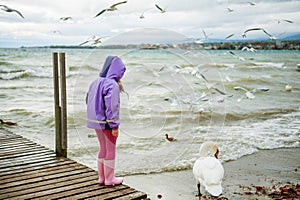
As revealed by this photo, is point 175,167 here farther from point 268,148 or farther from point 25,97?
point 25,97

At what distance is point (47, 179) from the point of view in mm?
4016

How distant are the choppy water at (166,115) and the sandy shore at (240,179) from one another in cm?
32

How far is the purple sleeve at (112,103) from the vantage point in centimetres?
342

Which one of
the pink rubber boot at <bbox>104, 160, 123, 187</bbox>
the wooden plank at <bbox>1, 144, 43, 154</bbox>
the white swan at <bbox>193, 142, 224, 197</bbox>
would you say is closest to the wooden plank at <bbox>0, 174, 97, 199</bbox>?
the pink rubber boot at <bbox>104, 160, 123, 187</bbox>

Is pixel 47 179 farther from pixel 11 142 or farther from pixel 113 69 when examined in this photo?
pixel 11 142

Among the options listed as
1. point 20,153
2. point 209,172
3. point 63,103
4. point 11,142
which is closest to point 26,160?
point 20,153

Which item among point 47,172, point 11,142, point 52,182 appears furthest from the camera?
point 11,142

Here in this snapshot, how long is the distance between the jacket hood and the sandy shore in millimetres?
1739

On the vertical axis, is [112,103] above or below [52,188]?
above

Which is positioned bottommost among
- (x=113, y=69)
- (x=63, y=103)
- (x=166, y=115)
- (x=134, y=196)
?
(x=134, y=196)

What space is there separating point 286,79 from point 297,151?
14896 millimetres

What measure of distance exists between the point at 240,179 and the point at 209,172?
137 centimetres

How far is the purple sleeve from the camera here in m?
3.42

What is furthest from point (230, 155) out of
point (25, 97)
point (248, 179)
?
point (25, 97)
